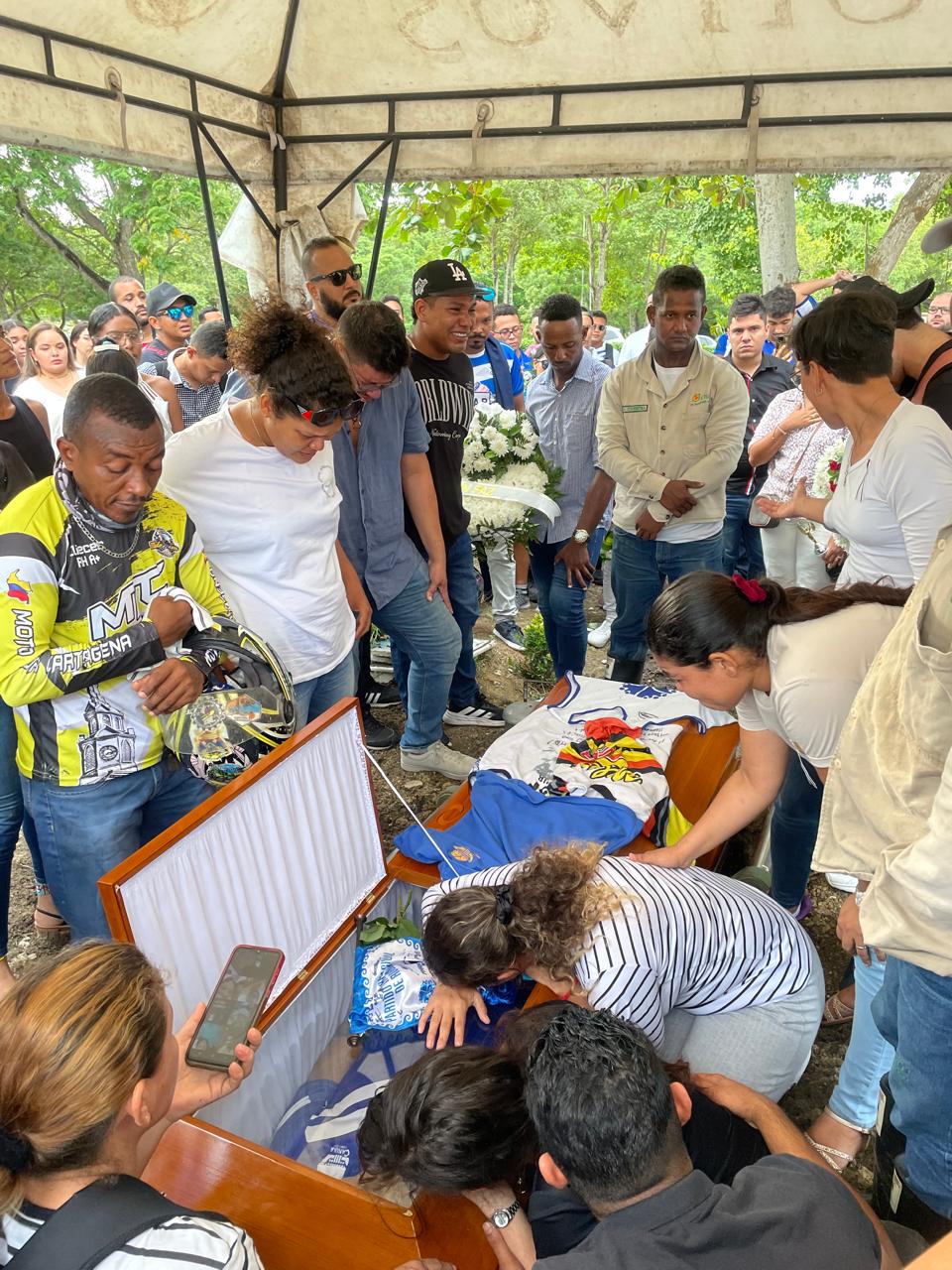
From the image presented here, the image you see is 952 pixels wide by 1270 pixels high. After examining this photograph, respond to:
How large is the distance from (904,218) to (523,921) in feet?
29.6

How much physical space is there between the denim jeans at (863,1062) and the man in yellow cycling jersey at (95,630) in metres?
1.62

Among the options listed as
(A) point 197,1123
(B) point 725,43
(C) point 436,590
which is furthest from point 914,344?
(A) point 197,1123

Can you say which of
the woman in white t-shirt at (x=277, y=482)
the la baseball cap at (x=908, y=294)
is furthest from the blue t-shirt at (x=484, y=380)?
the woman in white t-shirt at (x=277, y=482)

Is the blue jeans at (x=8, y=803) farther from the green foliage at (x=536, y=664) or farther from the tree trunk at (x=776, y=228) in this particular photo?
the tree trunk at (x=776, y=228)

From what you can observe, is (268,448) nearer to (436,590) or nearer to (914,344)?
(436,590)

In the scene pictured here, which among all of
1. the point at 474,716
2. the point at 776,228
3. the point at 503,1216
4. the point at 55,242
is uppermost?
the point at 55,242

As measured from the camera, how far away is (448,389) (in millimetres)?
3658

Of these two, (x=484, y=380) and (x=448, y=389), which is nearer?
(x=448, y=389)

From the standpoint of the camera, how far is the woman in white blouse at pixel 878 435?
2316 mm

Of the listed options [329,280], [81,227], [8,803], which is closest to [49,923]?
[8,803]

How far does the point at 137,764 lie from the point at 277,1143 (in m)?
0.92

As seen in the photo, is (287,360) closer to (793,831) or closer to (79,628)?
(79,628)

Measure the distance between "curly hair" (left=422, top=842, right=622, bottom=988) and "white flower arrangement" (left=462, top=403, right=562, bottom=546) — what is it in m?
2.34

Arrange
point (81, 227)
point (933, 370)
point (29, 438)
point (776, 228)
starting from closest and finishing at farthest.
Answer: point (933, 370) < point (29, 438) < point (776, 228) < point (81, 227)
